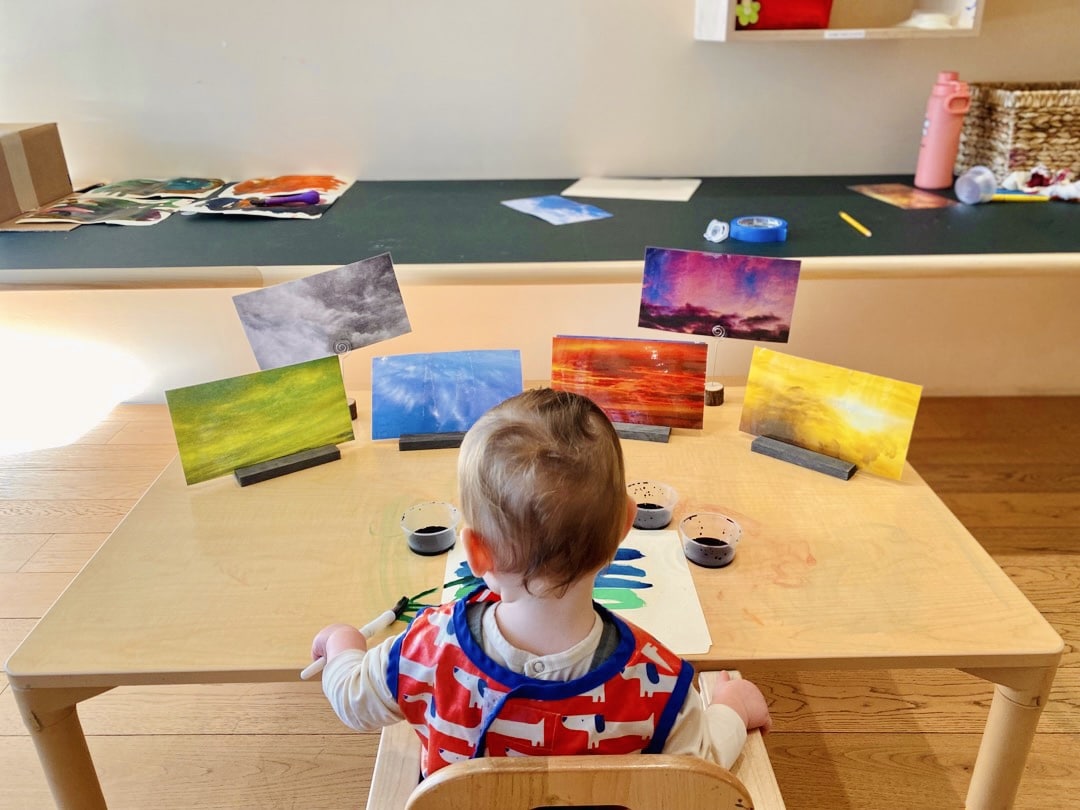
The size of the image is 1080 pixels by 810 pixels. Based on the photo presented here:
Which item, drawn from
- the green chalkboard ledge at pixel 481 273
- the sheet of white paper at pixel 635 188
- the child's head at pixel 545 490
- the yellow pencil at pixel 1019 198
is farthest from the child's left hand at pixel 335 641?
the yellow pencil at pixel 1019 198

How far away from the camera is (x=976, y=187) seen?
1791 millimetres

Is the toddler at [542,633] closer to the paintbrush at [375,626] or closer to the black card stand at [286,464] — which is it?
the paintbrush at [375,626]

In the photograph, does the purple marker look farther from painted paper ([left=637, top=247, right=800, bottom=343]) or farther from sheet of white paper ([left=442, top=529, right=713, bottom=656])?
sheet of white paper ([left=442, top=529, right=713, bottom=656])

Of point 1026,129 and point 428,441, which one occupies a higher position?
point 1026,129

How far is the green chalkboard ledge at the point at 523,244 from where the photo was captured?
1.54 meters

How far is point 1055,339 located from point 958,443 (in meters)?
0.45

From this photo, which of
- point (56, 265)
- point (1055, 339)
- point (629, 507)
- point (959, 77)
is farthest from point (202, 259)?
point (1055, 339)

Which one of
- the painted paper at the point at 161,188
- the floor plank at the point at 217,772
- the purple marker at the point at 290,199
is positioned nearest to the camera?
the floor plank at the point at 217,772

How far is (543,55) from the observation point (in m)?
2.06

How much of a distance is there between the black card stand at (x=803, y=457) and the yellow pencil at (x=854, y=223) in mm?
578

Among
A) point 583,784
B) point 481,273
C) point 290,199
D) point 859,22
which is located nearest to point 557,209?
point 481,273

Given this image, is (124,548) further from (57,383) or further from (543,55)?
(57,383)

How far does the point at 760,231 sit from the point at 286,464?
3.00 feet

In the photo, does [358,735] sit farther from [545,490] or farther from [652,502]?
[545,490]
